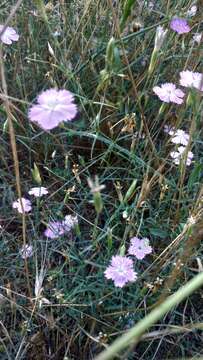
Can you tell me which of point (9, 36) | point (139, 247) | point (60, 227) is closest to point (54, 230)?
point (60, 227)

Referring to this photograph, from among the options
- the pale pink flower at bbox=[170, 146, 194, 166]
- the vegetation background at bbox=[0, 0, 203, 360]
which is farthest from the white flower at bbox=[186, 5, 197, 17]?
the pale pink flower at bbox=[170, 146, 194, 166]

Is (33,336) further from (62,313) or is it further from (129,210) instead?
(129,210)

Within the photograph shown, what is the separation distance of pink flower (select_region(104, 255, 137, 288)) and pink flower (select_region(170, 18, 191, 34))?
491mm

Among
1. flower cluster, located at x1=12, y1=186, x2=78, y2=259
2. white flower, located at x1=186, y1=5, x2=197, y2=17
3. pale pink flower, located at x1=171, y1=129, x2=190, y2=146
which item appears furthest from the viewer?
white flower, located at x1=186, y1=5, x2=197, y2=17

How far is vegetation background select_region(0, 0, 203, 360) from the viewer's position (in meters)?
0.85

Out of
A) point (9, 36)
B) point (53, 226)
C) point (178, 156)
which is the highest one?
point (9, 36)

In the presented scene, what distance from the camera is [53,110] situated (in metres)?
0.67

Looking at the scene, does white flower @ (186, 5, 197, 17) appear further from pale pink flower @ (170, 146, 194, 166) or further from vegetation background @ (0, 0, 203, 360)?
pale pink flower @ (170, 146, 194, 166)

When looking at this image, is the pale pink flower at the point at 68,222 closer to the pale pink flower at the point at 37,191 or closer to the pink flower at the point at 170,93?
the pale pink flower at the point at 37,191

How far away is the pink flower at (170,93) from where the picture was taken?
40.9 inches

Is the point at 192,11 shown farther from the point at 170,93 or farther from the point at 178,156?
the point at 178,156

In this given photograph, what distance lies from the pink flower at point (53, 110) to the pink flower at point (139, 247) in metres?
0.32

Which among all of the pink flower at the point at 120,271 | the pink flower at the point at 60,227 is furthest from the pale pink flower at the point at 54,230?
the pink flower at the point at 120,271

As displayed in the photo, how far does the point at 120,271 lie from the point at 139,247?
3.6 inches
